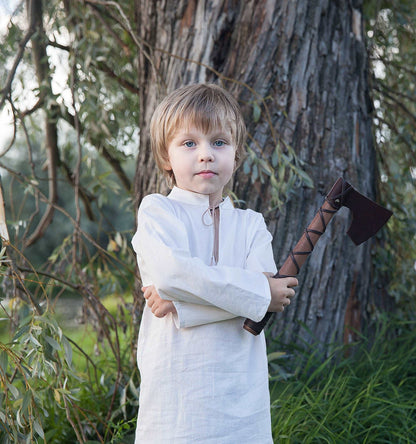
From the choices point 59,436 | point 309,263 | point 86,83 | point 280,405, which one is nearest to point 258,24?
point 86,83

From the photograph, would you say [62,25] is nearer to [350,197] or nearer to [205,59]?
[205,59]

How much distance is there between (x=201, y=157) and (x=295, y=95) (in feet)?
3.86

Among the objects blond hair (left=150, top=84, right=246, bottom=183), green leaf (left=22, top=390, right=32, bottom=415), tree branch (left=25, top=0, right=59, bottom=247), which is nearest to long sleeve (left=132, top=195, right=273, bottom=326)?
blond hair (left=150, top=84, right=246, bottom=183)

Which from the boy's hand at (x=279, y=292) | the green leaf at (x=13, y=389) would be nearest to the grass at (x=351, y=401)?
the boy's hand at (x=279, y=292)

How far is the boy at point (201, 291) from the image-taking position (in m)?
1.47

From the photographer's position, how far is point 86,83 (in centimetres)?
290

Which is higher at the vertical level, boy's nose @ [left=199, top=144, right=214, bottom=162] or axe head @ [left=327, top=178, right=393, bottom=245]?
boy's nose @ [left=199, top=144, right=214, bottom=162]

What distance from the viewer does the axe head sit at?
64.1 inches

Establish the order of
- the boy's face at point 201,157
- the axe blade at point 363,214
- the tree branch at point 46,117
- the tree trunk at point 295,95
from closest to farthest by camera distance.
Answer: the boy's face at point 201,157, the axe blade at point 363,214, the tree trunk at point 295,95, the tree branch at point 46,117

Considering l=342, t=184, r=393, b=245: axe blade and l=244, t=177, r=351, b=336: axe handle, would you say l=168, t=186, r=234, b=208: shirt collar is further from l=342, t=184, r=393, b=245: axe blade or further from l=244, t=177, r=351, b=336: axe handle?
l=342, t=184, r=393, b=245: axe blade

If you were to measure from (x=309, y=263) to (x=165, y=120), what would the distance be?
1.30 m

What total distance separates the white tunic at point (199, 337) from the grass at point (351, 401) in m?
0.63

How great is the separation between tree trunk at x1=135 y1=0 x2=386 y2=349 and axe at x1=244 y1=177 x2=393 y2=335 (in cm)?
70

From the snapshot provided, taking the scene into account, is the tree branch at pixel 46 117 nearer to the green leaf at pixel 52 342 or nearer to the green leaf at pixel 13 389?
the green leaf at pixel 52 342
